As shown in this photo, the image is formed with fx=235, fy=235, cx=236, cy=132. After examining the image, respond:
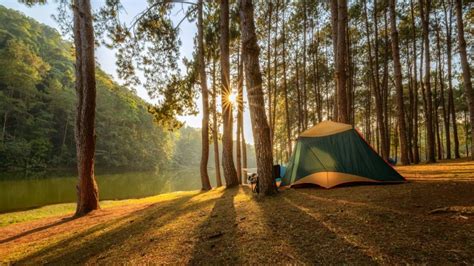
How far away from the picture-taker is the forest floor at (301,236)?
2.34 meters

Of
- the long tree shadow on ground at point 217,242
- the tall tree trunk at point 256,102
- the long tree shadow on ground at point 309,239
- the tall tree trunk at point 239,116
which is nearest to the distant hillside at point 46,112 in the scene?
the tall tree trunk at point 239,116

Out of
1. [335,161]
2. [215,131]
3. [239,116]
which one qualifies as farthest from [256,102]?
[239,116]

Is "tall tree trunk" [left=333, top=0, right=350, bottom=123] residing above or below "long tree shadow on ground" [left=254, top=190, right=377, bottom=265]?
above

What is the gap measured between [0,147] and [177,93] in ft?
116

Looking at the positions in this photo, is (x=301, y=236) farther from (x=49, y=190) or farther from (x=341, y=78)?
(x=49, y=190)

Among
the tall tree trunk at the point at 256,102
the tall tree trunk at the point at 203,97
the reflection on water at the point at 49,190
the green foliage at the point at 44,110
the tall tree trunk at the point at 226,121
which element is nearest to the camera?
the tall tree trunk at the point at 256,102

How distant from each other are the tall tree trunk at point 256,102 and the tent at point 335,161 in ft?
6.37

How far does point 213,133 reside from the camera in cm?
1460

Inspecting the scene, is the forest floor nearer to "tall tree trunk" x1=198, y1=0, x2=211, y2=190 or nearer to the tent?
the tent

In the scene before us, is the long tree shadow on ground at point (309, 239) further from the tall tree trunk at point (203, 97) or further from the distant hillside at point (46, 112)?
the distant hillside at point (46, 112)

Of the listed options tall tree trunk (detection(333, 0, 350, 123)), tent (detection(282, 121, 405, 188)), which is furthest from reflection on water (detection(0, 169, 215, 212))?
tall tree trunk (detection(333, 0, 350, 123))

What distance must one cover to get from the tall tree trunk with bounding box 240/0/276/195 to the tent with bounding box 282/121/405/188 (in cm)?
194

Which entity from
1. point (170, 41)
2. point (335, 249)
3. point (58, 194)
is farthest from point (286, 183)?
point (58, 194)

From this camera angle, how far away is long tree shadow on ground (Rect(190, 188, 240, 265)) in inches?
104
